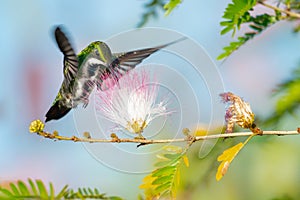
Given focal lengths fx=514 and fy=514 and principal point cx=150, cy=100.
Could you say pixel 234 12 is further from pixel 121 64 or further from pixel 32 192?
pixel 32 192

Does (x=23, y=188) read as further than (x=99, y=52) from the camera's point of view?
No

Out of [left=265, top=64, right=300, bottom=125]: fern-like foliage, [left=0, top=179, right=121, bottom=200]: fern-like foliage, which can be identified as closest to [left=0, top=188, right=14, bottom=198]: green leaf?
[left=0, top=179, right=121, bottom=200]: fern-like foliage

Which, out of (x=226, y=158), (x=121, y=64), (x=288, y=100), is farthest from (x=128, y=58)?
(x=288, y=100)

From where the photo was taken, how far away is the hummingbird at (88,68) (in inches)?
15.8

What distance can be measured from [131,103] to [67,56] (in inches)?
2.5

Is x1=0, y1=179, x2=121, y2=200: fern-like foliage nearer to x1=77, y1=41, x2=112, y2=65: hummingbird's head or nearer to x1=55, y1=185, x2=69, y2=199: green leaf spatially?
x1=55, y1=185, x2=69, y2=199: green leaf

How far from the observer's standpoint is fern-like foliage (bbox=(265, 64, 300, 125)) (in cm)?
54

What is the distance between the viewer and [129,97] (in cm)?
41

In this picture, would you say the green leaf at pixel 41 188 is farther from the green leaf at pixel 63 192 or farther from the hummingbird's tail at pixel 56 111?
the hummingbird's tail at pixel 56 111

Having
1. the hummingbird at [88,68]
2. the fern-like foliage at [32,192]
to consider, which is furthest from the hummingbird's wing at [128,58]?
the fern-like foliage at [32,192]

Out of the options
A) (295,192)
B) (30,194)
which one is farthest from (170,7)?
(295,192)

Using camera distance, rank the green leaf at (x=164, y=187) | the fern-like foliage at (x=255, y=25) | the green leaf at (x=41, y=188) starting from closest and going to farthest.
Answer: the green leaf at (x=41, y=188) → the green leaf at (x=164, y=187) → the fern-like foliage at (x=255, y=25)

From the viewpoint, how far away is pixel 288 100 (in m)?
0.54

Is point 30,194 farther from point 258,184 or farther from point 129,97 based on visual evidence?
point 258,184
